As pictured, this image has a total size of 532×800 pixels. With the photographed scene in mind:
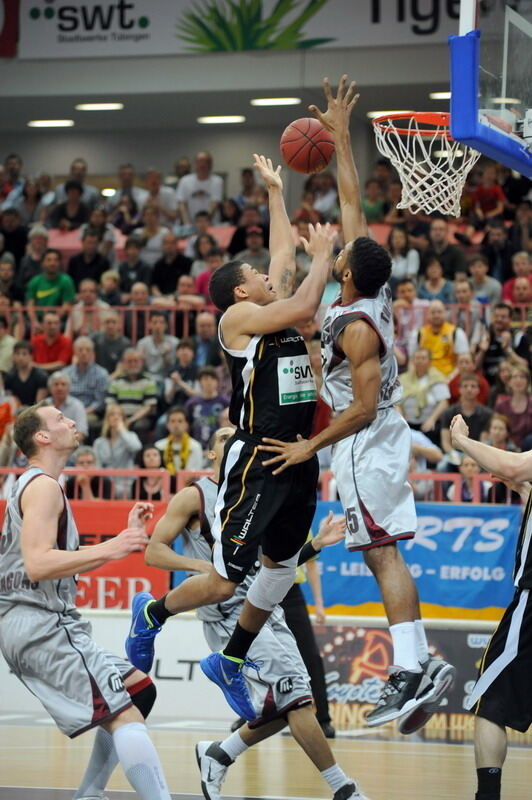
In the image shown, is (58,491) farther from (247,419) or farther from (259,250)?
(259,250)

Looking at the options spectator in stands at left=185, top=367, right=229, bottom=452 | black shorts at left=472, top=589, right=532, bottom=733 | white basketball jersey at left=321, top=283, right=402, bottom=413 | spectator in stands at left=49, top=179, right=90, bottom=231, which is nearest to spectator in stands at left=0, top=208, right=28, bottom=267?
spectator in stands at left=49, top=179, right=90, bottom=231

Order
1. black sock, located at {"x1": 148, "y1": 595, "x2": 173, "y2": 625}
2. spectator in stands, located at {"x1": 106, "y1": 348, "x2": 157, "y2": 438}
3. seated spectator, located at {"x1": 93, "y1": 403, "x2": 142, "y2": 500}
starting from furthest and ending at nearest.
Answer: spectator in stands, located at {"x1": 106, "y1": 348, "x2": 157, "y2": 438}
seated spectator, located at {"x1": 93, "y1": 403, "x2": 142, "y2": 500}
black sock, located at {"x1": 148, "y1": 595, "x2": 173, "y2": 625}

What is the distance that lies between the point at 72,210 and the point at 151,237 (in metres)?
1.97

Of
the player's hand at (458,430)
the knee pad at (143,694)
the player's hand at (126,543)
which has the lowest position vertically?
the knee pad at (143,694)

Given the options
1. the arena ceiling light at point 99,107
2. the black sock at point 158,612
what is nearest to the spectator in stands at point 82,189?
the arena ceiling light at point 99,107

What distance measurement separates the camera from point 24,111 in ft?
75.8

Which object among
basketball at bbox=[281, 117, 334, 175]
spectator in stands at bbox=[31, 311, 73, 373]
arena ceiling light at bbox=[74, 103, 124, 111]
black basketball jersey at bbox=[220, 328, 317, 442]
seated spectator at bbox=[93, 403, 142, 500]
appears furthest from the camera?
arena ceiling light at bbox=[74, 103, 124, 111]

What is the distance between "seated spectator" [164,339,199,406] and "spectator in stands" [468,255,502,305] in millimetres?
3476

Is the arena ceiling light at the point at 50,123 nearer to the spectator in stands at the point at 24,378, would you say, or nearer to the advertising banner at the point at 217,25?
the advertising banner at the point at 217,25

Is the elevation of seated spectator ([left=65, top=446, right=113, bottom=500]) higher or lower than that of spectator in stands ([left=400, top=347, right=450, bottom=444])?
lower

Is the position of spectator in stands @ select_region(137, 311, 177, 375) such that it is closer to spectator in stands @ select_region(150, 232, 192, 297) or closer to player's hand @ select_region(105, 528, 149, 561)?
spectator in stands @ select_region(150, 232, 192, 297)

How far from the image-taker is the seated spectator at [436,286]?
1547cm

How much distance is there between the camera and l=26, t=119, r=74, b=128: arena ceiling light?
23797 mm

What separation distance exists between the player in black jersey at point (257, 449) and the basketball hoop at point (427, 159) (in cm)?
135
